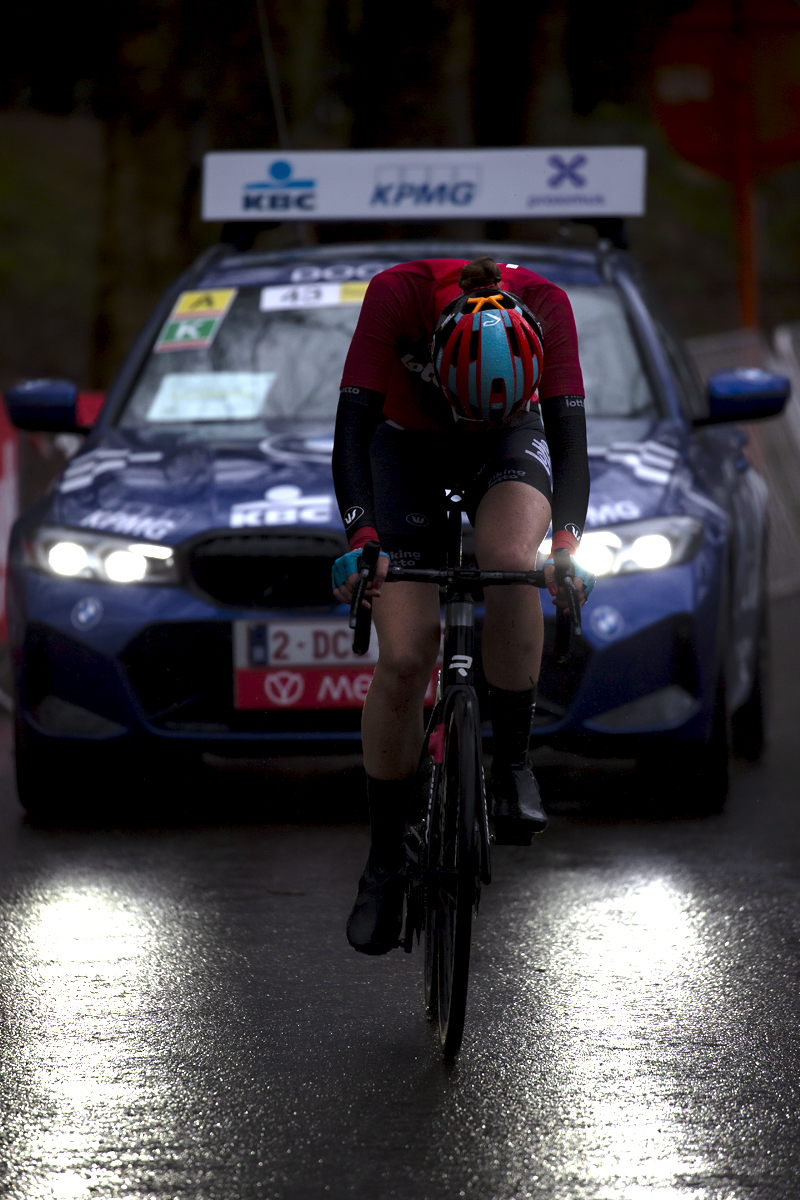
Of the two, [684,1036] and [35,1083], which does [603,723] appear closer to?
[684,1036]

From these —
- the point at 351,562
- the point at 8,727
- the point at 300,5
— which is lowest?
the point at 8,727

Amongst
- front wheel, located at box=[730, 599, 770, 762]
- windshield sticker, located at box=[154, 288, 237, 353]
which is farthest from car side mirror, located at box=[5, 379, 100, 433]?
front wheel, located at box=[730, 599, 770, 762]

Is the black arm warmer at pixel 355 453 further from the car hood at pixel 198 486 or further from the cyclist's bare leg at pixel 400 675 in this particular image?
the car hood at pixel 198 486

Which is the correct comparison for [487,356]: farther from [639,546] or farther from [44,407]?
[44,407]

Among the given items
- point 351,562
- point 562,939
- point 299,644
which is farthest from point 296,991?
point 299,644

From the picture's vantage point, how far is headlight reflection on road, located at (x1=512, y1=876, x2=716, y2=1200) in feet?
11.2

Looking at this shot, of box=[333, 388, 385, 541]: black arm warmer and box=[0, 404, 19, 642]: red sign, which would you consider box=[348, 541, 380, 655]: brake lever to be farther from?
box=[0, 404, 19, 642]: red sign

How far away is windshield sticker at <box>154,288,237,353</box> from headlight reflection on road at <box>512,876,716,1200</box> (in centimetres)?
276

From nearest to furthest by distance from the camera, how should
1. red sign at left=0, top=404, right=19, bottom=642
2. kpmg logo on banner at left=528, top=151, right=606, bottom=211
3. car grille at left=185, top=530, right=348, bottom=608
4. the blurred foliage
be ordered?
car grille at left=185, top=530, right=348, bottom=608 < kpmg logo on banner at left=528, top=151, right=606, bottom=211 < red sign at left=0, top=404, right=19, bottom=642 < the blurred foliage

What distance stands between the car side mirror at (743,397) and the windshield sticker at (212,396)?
1541 mm

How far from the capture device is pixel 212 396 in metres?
7.06

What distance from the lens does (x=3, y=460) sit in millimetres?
9477

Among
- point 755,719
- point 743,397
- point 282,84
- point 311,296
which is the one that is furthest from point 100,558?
point 282,84

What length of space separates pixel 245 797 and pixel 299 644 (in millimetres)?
997
